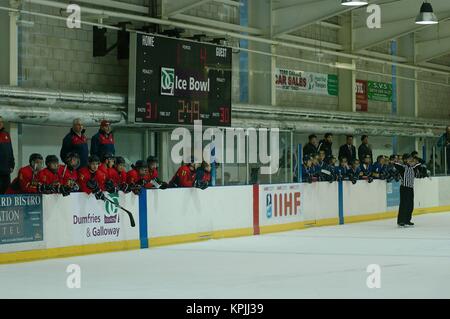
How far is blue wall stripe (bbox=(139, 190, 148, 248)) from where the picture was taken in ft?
52.2

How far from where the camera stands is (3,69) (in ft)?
57.0

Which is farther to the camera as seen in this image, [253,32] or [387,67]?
[387,67]

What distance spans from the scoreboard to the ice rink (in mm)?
3591

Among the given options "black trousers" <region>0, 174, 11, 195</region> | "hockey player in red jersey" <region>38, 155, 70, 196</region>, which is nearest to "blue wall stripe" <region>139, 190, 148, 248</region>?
"hockey player in red jersey" <region>38, 155, 70, 196</region>

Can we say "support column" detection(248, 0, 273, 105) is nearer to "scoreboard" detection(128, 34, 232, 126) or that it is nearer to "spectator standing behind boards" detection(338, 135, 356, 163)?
"spectator standing behind boards" detection(338, 135, 356, 163)

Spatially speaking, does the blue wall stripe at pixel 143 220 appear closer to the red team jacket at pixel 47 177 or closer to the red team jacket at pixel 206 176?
the red team jacket at pixel 47 177

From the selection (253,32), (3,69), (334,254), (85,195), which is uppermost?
(253,32)

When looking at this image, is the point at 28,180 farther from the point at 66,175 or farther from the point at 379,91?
the point at 379,91

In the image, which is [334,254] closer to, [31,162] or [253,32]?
[31,162]

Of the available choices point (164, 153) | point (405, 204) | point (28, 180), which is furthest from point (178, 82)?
point (28, 180)

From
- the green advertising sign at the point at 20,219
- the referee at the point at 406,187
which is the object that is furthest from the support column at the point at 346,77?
the green advertising sign at the point at 20,219
